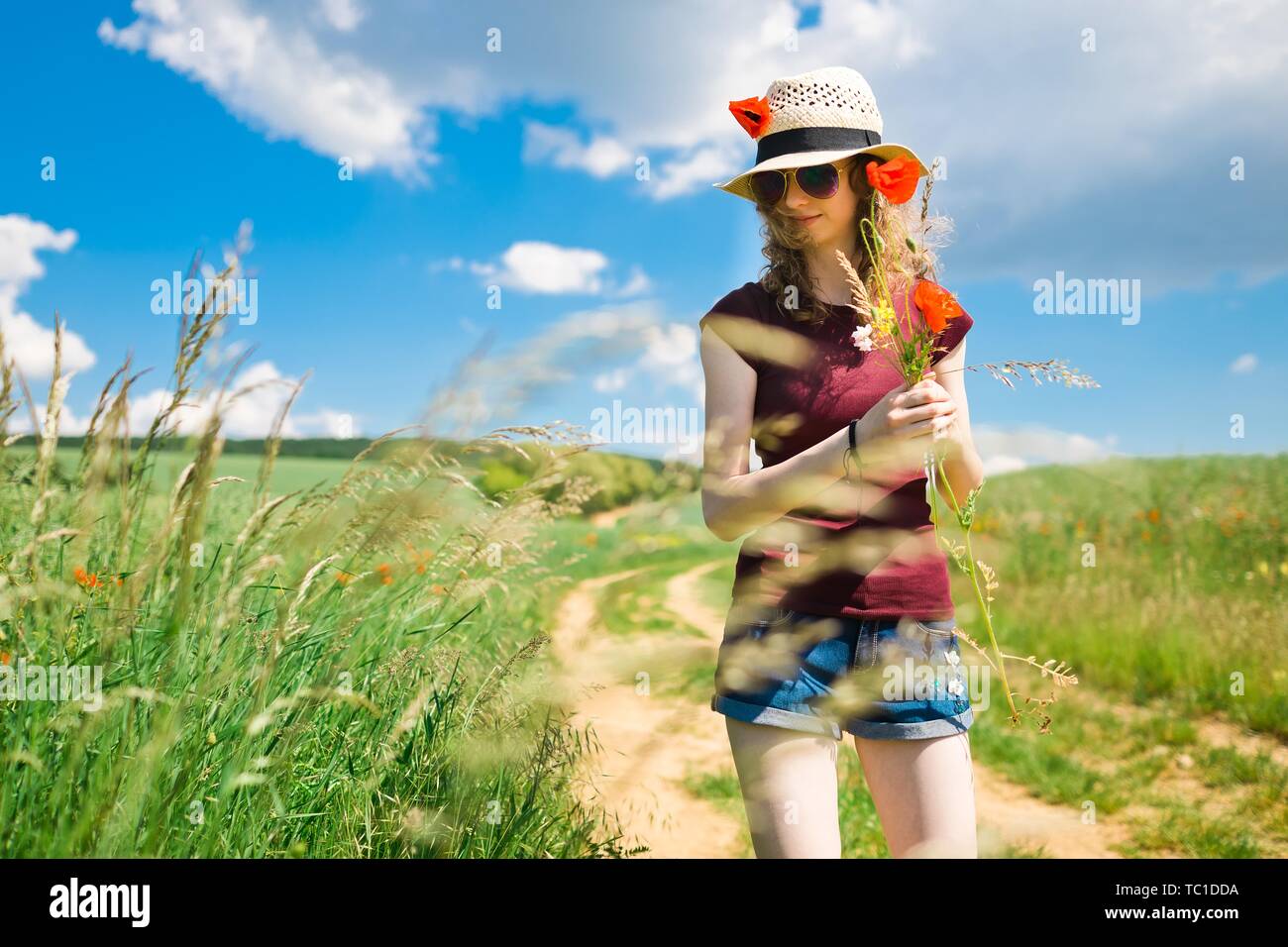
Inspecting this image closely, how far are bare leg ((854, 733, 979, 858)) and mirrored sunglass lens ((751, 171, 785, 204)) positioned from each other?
1.27m

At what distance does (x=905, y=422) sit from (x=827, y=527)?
1.32ft

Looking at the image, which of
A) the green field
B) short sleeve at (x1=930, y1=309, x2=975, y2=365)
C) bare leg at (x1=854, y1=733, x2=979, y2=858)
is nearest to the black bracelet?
the green field

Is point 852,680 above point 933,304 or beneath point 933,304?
beneath

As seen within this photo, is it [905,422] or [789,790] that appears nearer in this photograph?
[905,422]

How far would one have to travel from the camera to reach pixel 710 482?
1.76 m

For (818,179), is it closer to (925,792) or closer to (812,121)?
(812,121)

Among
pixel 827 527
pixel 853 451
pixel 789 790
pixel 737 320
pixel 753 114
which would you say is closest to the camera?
pixel 853 451

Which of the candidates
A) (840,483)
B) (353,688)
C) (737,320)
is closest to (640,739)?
(840,483)

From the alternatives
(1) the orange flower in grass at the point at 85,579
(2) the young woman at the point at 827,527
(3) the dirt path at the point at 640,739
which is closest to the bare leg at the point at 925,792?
(2) the young woman at the point at 827,527

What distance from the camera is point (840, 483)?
1.72 m

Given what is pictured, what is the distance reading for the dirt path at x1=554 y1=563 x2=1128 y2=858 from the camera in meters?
0.90

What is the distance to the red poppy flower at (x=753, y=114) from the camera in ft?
6.97

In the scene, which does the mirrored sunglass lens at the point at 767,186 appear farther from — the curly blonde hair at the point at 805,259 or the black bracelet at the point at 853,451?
the black bracelet at the point at 853,451
